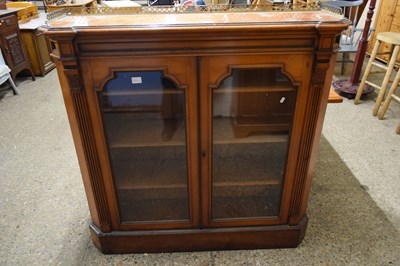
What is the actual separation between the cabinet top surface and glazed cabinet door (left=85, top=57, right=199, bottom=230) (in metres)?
0.14

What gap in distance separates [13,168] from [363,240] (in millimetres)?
2444

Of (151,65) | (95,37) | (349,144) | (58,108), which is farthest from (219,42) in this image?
(58,108)

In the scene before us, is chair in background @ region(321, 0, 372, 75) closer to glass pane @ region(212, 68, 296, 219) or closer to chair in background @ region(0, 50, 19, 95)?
glass pane @ region(212, 68, 296, 219)

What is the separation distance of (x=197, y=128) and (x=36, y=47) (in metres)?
3.65

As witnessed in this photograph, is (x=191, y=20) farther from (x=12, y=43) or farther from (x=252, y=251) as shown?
(x=12, y=43)

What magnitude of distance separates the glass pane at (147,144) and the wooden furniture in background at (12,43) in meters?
2.99

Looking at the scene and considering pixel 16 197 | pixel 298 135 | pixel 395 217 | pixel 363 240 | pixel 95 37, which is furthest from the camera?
pixel 16 197

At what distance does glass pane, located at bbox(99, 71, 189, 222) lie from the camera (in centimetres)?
129

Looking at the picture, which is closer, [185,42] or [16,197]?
[185,42]

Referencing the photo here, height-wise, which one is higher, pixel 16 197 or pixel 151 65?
pixel 151 65

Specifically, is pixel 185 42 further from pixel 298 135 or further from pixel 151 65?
A: pixel 298 135

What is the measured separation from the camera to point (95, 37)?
1.11 meters

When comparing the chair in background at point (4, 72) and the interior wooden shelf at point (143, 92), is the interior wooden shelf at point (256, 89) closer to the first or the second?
the interior wooden shelf at point (143, 92)

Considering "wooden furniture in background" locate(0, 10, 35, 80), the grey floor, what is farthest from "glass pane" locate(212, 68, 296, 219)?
"wooden furniture in background" locate(0, 10, 35, 80)
